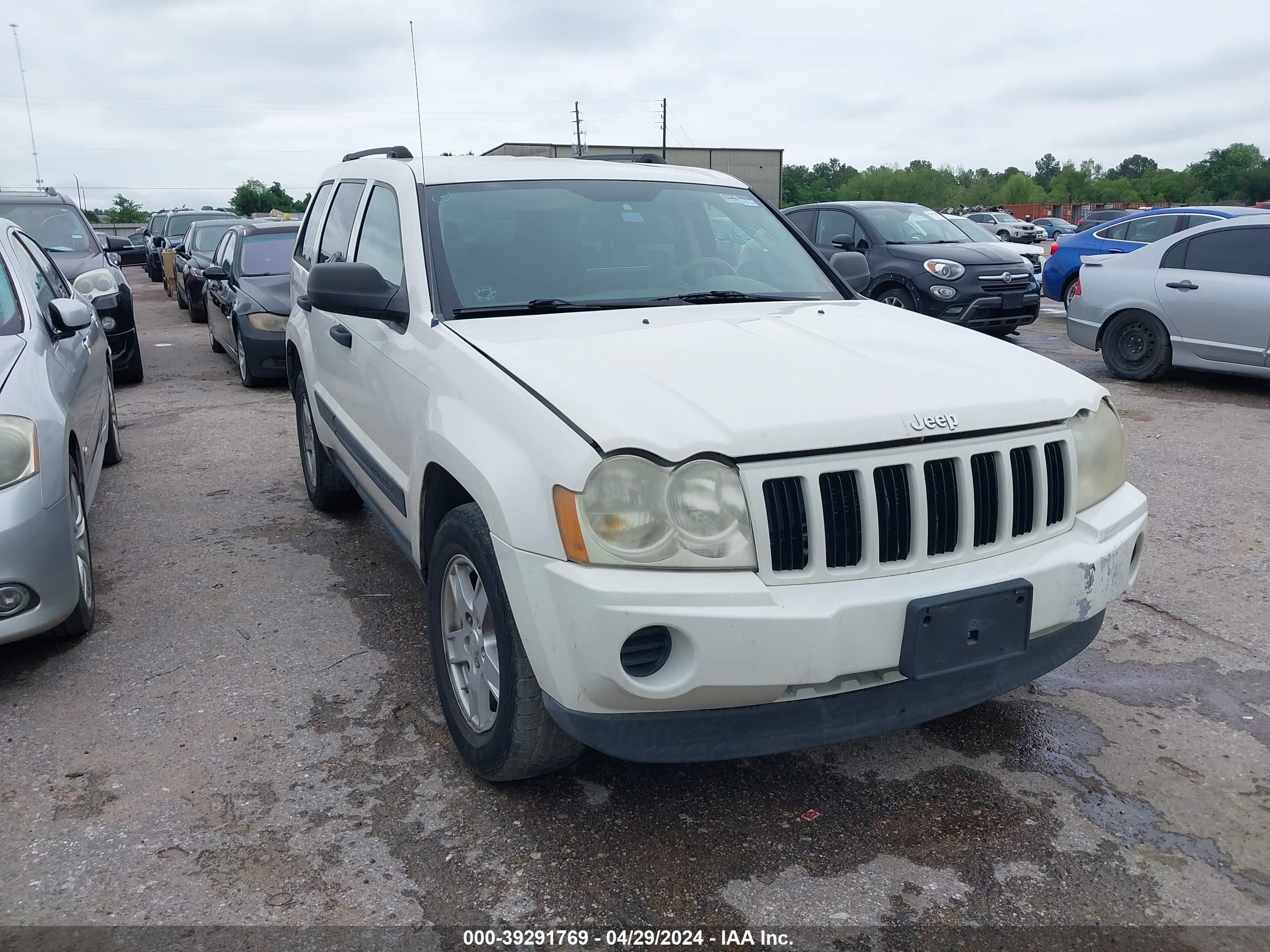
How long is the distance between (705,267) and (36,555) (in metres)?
2.61

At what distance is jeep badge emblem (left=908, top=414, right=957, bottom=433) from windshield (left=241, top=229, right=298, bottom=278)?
8.78 m

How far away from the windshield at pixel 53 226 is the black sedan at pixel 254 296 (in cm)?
126

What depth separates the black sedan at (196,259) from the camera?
1456cm

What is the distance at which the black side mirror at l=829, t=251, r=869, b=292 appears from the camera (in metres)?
4.41

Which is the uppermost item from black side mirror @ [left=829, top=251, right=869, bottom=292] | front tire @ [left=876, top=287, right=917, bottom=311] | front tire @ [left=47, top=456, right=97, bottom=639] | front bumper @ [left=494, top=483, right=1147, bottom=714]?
black side mirror @ [left=829, top=251, right=869, bottom=292]

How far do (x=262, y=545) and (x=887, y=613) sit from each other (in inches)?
145

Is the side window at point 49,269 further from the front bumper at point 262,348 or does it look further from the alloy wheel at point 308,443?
the front bumper at point 262,348

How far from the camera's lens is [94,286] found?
693 cm

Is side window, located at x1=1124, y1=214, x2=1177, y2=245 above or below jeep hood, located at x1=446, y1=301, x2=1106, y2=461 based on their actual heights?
above

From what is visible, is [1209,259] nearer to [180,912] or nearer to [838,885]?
[838,885]

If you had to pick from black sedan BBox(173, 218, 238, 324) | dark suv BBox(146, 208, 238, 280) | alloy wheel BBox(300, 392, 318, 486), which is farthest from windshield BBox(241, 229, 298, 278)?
dark suv BBox(146, 208, 238, 280)

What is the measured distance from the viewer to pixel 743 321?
335 centimetres

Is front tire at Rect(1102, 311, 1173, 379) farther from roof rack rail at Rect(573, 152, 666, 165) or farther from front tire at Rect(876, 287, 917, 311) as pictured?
roof rack rail at Rect(573, 152, 666, 165)

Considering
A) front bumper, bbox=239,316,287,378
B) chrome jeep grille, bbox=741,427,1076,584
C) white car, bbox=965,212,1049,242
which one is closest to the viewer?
chrome jeep grille, bbox=741,427,1076,584
